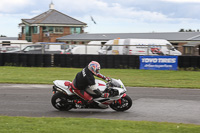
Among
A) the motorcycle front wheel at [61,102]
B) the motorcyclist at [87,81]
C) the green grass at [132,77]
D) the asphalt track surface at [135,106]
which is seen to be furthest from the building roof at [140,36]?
the motorcyclist at [87,81]

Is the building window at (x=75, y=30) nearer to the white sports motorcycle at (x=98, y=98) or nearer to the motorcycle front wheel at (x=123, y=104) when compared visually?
the white sports motorcycle at (x=98, y=98)

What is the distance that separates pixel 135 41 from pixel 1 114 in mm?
20408

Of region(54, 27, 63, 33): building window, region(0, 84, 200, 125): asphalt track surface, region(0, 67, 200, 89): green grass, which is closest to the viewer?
region(0, 84, 200, 125): asphalt track surface

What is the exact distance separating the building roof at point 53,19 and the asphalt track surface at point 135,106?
54796 millimetres

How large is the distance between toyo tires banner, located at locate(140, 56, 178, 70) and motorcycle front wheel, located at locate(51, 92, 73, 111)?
14923mm

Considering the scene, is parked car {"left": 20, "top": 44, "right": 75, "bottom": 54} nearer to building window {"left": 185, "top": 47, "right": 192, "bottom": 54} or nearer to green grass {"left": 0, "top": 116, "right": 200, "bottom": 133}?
building window {"left": 185, "top": 47, "right": 192, "bottom": 54}

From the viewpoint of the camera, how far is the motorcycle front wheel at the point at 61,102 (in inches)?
418

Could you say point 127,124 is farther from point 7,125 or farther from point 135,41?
point 135,41

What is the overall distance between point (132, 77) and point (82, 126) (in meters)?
13.7

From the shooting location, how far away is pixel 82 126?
802 centimetres

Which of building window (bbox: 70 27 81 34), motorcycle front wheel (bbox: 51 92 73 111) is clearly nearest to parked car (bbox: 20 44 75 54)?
motorcycle front wheel (bbox: 51 92 73 111)

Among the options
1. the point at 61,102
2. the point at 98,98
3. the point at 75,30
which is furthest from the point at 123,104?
the point at 75,30

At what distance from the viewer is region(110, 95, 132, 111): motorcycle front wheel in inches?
415

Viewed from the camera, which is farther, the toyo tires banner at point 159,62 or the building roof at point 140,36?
the building roof at point 140,36
